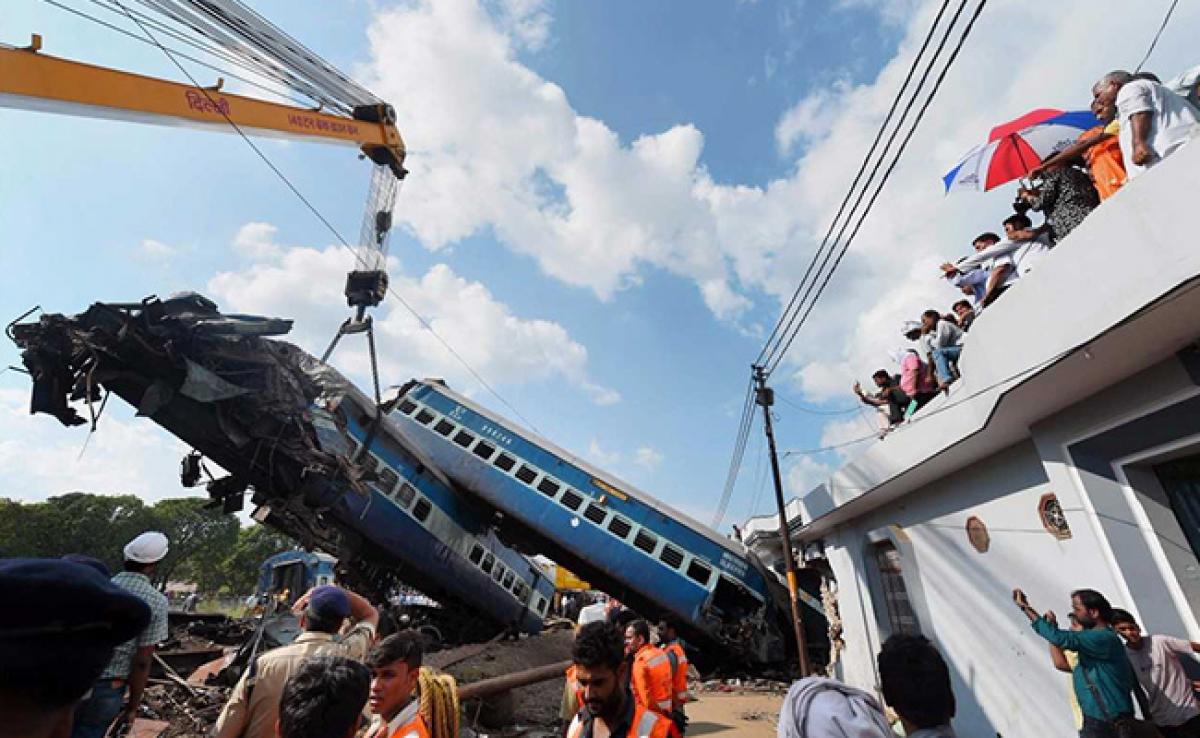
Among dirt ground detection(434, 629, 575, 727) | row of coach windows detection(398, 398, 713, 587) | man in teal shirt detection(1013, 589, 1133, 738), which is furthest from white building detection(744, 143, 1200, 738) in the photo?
dirt ground detection(434, 629, 575, 727)

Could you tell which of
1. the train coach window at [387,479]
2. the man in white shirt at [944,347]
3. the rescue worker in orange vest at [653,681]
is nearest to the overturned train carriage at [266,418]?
the train coach window at [387,479]

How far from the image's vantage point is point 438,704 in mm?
2816

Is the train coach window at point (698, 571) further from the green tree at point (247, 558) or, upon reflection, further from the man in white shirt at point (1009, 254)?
the green tree at point (247, 558)

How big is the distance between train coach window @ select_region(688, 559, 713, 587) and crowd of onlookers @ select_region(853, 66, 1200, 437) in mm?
6639

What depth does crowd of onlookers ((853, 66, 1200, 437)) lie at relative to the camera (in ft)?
11.4

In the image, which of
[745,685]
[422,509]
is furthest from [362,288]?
[745,685]

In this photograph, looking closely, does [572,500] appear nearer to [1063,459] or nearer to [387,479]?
[387,479]

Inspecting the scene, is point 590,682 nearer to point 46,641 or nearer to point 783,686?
point 46,641

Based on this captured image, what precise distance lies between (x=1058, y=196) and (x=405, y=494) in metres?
11.5

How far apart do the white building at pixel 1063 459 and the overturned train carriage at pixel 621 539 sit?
6.19 metres

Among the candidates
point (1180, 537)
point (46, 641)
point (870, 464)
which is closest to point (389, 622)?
point (46, 641)

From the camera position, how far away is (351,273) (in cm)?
945

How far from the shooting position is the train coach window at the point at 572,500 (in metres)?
13.5

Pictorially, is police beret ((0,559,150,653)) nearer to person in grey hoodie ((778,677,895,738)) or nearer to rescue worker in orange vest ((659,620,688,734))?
person in grey hoodie ((778,677,895,738))
